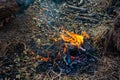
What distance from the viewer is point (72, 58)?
13.9ft

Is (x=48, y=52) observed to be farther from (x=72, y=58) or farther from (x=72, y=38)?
(x=72, y=38)

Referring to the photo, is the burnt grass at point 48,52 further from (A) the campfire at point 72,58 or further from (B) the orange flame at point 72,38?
(B) the orange flame at point 72,38

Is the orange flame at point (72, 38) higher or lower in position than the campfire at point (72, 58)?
higher

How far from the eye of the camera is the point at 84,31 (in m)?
5.34

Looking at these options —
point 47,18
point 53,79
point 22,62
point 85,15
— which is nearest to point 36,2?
point 47,18

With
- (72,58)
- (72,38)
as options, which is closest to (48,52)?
(72,58)

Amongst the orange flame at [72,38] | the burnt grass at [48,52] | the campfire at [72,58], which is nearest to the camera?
the burnt grass at [48,52]

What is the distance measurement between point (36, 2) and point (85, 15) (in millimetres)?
1420

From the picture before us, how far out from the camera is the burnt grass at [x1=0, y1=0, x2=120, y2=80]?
4.00 metres

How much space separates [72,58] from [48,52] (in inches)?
19.8

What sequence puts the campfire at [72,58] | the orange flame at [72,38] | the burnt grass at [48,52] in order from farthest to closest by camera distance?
the orange flame at [72,38]
the campfire at [72,58]
the burnt grass at [48,52]

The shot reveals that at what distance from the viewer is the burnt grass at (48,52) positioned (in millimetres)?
4004

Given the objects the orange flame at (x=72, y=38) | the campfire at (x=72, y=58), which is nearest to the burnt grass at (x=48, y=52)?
the campfire at (x=72, y=58)

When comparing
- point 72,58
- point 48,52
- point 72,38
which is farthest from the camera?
point 72,38
